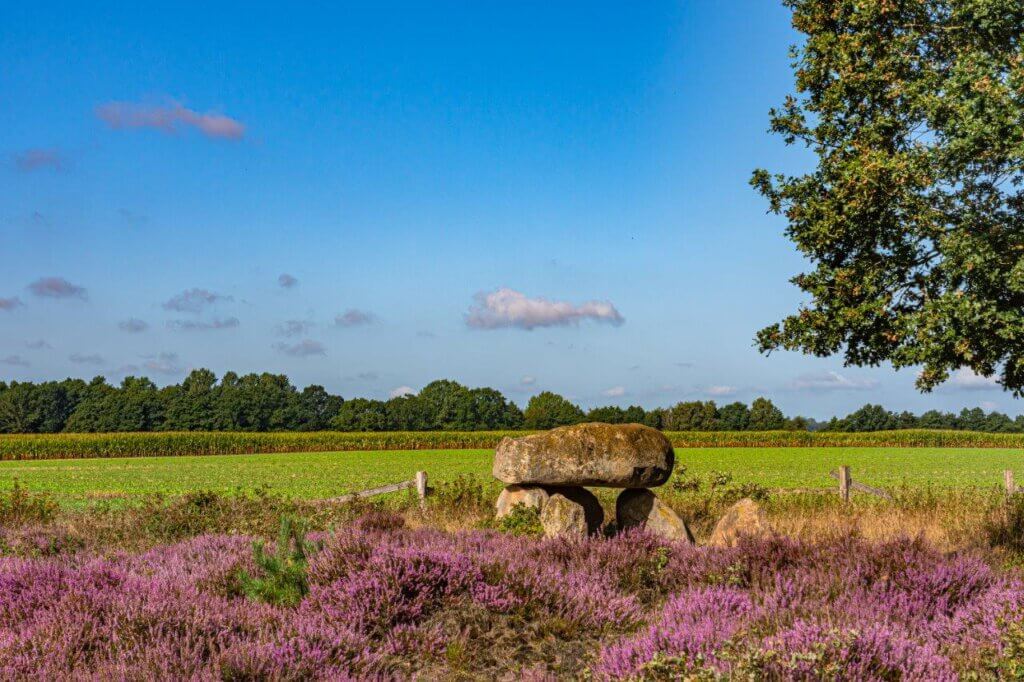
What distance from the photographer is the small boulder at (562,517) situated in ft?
42.7

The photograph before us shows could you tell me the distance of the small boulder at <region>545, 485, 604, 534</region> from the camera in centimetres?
1376

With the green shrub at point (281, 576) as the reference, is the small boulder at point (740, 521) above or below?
below

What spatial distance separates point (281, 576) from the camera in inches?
274

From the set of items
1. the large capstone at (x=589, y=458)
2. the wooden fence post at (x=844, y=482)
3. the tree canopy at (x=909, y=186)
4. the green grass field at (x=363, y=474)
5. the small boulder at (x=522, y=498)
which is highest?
the tree canopy at (x=909, y=186)

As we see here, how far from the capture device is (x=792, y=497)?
18.9 meters

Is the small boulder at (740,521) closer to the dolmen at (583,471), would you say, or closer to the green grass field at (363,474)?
the dolmen at (583,471)

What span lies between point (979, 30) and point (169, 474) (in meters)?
42.8

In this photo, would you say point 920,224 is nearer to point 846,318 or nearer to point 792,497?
point 846,318

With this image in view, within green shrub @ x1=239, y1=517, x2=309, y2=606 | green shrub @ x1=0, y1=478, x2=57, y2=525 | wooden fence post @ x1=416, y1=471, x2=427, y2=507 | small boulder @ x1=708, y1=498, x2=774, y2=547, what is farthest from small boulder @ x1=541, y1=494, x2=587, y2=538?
green shrub @ x1=0, y1=478, x2=57, y2=525

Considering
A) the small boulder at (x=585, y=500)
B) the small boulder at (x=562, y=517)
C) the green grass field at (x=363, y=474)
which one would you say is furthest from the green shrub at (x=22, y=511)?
the green grass field at (x=363, y=474)

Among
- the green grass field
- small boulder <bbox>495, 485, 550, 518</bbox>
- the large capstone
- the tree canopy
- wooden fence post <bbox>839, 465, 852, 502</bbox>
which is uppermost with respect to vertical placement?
the tree canopy

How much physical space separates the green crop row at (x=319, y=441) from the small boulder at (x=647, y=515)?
173ft

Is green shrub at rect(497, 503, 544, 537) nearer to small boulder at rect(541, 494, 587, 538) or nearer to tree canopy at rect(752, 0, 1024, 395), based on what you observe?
small boulder at rect(541, 494, 587, 538)

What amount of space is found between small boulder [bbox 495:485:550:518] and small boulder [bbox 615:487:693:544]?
1.48m
